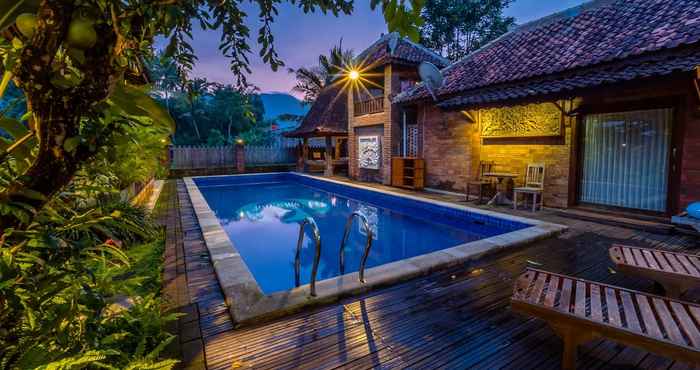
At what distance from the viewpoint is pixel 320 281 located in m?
3.42

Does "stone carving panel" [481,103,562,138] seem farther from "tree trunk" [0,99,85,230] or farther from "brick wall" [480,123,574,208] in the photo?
"tree trunk" [0,99,85,230]

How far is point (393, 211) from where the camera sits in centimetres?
941

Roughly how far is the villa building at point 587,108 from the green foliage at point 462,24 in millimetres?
11619

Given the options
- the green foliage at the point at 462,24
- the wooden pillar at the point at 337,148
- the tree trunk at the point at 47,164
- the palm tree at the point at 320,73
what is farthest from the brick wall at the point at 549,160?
the palm tree at the point at 320,73

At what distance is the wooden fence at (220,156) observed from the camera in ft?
60.0

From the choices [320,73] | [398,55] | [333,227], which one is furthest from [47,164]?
[320,73]

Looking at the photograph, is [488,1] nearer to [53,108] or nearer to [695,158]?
[695,158]

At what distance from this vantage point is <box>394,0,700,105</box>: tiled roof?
19.2 ft

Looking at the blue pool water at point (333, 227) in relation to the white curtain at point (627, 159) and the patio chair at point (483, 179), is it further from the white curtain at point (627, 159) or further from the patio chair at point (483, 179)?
the white curtain at point (627, 159)

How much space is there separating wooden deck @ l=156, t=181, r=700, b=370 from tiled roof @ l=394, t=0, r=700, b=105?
426cm

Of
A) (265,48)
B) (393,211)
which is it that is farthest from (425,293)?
(393,211)

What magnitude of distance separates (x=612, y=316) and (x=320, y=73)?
2542 centimetres

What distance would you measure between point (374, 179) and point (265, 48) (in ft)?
38.9

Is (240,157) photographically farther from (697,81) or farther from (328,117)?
(697,81)
